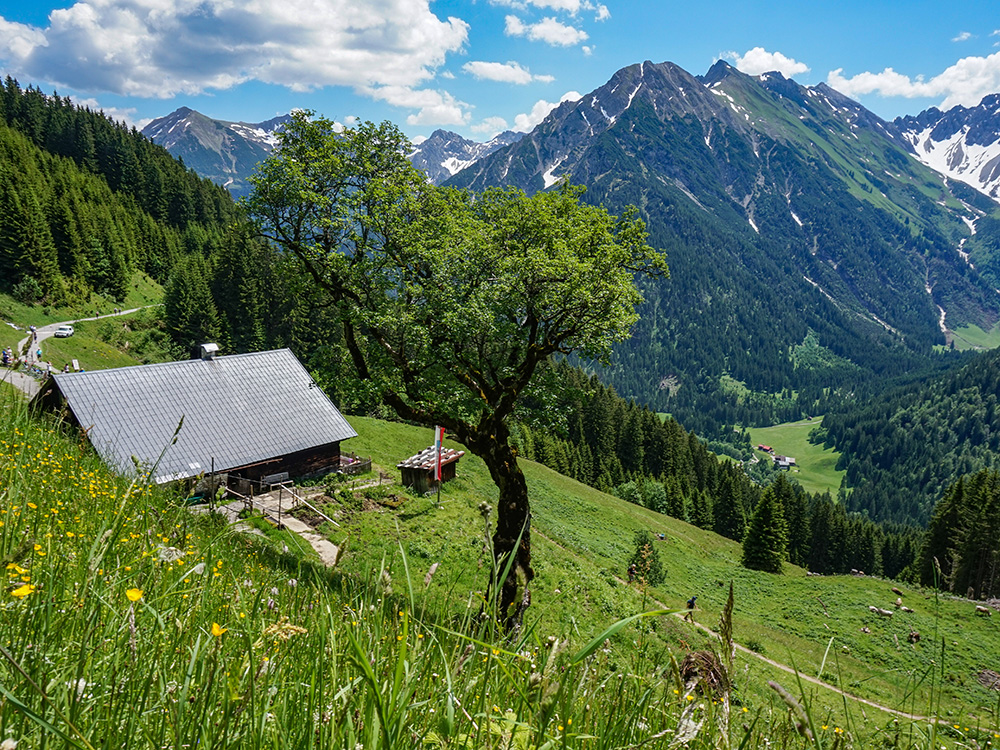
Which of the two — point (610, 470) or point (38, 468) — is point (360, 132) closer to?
point (38, 468)

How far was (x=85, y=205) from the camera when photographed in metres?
95.2

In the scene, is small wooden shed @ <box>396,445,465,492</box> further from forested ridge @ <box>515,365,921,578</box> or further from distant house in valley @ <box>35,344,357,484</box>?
forested ridge @ <box>515,365,921,578</box>

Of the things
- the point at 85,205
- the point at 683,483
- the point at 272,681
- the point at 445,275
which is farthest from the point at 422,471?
the point at 85,205

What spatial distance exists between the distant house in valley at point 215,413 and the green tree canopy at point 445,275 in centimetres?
1630

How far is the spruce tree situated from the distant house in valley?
49.1 meters

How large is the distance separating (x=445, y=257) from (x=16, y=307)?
7879cm

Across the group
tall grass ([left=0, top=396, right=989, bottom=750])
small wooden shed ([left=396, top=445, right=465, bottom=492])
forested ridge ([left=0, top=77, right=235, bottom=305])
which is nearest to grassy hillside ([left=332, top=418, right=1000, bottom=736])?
small wooden shed ([left=396, top=445, right=465, bottom=492])

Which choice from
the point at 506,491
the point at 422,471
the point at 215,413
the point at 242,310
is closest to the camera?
the point at 506,491

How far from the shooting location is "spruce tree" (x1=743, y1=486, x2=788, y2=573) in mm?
62000

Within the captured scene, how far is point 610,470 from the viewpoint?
98.9 m

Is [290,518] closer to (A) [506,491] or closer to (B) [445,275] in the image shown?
(A) [506,491]

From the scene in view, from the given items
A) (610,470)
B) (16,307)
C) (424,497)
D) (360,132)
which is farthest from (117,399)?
(610,470)

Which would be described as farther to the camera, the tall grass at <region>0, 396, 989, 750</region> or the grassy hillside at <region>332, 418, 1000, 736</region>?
the grassy hillside at <region>332, 418, 1000, 736</region>

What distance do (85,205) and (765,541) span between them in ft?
391
